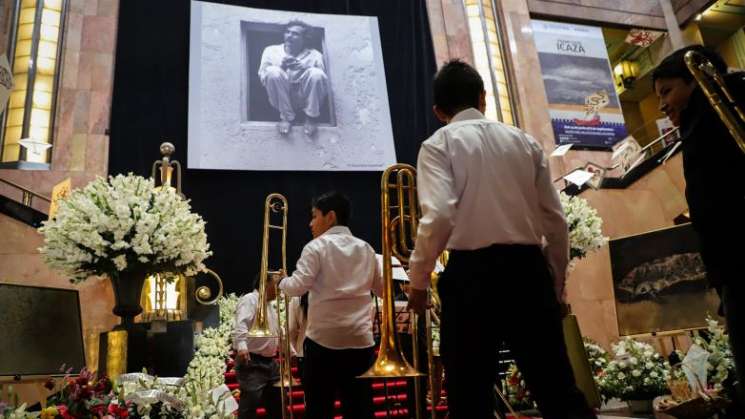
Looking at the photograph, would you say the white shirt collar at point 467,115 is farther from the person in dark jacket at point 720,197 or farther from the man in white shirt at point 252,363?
the man in white shirt at point 252,363

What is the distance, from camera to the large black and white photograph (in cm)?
877

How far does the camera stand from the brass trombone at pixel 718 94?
1809mm

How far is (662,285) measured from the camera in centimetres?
588

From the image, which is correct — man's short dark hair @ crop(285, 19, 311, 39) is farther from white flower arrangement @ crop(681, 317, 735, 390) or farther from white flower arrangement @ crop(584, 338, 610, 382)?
white flower arrangement @ crop(681, 317, 735, 390)

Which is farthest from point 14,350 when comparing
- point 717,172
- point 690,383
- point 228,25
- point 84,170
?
point 228,25

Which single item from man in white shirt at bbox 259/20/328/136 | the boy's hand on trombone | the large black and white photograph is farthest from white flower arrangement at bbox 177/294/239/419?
man in white shirt at bbox 259/20/328/136

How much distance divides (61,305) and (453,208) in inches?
81.2

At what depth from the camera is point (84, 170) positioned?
328 inches

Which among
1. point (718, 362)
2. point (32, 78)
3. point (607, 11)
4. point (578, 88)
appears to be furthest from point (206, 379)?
point (607, 11)

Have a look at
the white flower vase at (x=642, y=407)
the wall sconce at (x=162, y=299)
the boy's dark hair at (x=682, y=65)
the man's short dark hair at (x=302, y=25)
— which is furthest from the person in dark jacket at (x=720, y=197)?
the man's short dark hair at (x=302, y=25)

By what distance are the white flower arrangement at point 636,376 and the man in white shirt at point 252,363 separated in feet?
8.96

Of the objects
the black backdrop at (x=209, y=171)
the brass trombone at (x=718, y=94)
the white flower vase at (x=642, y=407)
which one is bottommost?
the white flower vase at (x=642, y=407)

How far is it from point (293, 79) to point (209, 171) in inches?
85.0

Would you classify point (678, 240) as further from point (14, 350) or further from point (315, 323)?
point (14, 350)
